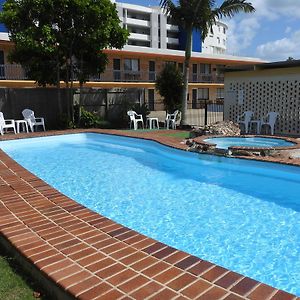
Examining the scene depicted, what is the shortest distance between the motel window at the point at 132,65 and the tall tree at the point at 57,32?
14.0 m

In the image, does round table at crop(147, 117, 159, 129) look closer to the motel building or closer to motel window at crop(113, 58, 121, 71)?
the motel building

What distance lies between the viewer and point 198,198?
641 cm

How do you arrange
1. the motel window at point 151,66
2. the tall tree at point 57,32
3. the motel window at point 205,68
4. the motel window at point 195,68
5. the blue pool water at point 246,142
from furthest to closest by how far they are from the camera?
the motel window at point 205,68 < the motel window at point 195,68 < the motel window at point 151,66 < the tall tree at point 57,32 < the blue pool water at point 246,142

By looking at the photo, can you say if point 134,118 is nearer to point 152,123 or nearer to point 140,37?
point 152,123

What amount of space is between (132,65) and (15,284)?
93.6 feet

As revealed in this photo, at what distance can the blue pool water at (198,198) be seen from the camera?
4227mm

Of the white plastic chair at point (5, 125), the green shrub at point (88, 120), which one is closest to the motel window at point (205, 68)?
the green shrub at point (88, 120)

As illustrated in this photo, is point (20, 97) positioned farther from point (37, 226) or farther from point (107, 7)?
point (37, 226)

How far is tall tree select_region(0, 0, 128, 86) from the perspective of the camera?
13.5m

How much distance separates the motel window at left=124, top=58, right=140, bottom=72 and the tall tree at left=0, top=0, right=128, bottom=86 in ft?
45.8

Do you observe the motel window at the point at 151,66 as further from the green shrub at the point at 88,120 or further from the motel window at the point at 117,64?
the green shrub at the point at 88,120

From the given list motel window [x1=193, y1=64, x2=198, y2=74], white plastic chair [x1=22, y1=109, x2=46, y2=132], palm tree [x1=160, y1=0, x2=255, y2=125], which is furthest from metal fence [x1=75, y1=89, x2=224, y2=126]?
motel window [x1=193, y1=64, x2=198, y2=74]

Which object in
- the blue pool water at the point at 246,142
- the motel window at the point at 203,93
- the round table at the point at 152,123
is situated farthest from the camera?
the motel window at the point at 203,93

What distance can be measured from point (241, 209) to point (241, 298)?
3.73 m
